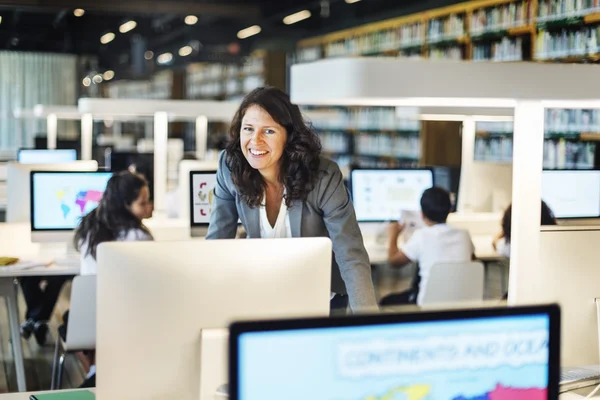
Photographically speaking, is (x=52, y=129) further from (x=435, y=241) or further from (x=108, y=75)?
(x=108, y=75)

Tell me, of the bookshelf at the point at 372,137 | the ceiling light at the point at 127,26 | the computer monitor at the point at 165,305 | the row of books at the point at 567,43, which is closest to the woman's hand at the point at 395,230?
the computer monitor at the point at 165,305

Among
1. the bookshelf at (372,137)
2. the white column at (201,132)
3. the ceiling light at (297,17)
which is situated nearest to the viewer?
the white column at (201,132)

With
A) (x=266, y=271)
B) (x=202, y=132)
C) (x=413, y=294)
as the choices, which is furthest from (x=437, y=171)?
(x=266, y=271)

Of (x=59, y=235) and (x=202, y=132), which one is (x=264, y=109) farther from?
(x=202, y=132)

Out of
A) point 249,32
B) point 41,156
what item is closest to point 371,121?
point 249,32

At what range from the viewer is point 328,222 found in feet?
7.81

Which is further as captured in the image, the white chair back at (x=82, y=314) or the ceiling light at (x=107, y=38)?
the ceiling light at (x=107, y=38)

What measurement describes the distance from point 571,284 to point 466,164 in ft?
11.8

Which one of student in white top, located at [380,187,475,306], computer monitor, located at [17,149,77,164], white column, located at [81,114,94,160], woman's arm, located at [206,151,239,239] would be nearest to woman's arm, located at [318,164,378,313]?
woman's arm, located at [206,151,239,239]

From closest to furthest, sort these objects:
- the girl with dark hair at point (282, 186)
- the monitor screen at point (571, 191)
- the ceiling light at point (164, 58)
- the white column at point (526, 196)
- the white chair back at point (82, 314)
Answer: the white column at point (526, 196) < the girl with dark hair at point (282, 186) < the white chair back at point (82, 314) < the monitor screen at point (571, 191) < the ceiling light at point (164, 58)

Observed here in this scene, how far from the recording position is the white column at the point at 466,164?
5.57 meters

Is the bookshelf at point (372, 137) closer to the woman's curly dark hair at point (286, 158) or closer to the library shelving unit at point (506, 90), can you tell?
the woman's curly dark hair at point (286, 158)

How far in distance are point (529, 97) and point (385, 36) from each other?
28.6ft

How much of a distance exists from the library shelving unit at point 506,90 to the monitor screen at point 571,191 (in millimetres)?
2606
